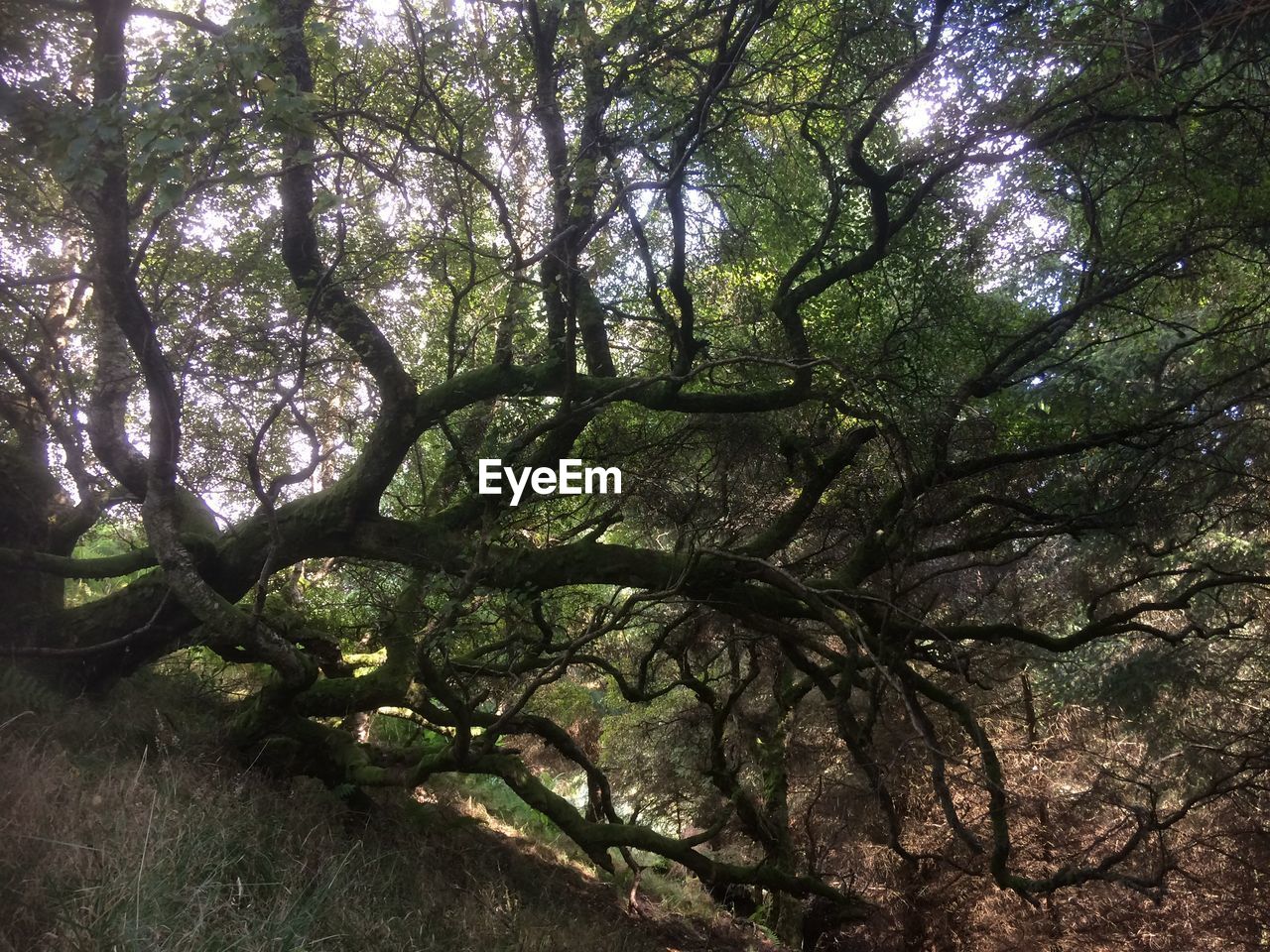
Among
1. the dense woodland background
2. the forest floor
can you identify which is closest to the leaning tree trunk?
the dense woodland background

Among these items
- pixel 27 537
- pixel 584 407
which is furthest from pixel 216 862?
pixel 27 537

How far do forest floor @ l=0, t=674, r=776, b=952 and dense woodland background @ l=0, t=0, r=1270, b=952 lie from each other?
0.15ft

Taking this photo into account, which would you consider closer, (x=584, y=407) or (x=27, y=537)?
(x=584, y=407)

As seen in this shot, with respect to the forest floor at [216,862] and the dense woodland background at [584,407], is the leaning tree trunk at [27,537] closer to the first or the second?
the dense woodland background at [584,407]

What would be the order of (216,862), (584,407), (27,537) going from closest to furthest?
(216,862) → (584,407) → (27,537)

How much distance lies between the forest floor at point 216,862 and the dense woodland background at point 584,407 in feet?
0.15

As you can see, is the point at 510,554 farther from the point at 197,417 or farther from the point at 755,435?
the point at 197,417

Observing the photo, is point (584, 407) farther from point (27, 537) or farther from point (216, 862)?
point (27, 537)

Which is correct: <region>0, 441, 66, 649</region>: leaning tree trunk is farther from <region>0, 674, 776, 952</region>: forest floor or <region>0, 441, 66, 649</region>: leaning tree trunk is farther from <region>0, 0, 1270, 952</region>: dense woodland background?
<region>0, 674, 776, 952</region>: forest floor

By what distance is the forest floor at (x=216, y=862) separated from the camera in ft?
10.6

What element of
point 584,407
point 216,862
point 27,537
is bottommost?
point 216,862

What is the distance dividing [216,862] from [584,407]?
3329 millimetres

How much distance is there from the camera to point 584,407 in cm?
553

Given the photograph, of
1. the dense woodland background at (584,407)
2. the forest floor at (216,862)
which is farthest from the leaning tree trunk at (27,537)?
the forest floor at (216,862)
